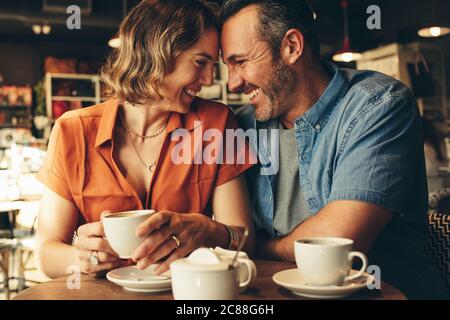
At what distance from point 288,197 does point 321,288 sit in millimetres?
726

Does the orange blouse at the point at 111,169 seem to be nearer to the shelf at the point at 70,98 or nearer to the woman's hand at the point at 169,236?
the woman's hand at the point at 169,236

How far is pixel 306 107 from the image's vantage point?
174 cm

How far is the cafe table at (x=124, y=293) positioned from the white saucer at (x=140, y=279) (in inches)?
0.4

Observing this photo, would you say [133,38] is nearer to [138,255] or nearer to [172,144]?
[172,144]

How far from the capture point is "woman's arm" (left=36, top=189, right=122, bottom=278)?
43.8 inches

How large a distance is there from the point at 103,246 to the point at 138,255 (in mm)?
125

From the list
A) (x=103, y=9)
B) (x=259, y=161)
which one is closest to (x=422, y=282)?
(x=259, y=161)

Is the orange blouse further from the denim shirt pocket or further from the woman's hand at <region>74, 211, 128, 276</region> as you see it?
the woman's hand at <region>74, 211, 128, 276</region>

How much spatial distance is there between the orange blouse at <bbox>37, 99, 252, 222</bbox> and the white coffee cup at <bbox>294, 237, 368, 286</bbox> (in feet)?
2.07

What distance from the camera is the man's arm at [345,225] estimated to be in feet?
4.39

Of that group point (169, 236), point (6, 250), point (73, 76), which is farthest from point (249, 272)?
point (73, 76)

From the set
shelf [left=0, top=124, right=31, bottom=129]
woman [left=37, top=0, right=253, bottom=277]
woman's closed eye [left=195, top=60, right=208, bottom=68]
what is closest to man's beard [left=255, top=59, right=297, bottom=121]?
woman [left=37, top=0, right=253, bottom=277]

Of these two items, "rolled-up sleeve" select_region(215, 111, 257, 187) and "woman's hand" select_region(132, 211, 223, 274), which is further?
"rolled-up sleeve" select_region(215, 111, 257, 187)

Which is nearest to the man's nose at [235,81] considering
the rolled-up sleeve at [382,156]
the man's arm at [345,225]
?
the rolled-up sleeve at [382,156]
